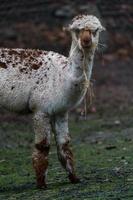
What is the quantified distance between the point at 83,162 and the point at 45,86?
2.38 metres

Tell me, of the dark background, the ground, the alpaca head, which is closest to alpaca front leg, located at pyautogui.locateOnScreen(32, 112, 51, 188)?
the ground

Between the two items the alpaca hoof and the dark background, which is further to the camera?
the dark background

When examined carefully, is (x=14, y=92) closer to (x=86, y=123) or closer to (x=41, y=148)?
(x=41, y=148)

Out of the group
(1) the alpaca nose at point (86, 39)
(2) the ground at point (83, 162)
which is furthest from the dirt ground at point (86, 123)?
(1) the alpaca nose at point (86, 39)

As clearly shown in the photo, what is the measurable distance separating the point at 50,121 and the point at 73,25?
41.5 inches

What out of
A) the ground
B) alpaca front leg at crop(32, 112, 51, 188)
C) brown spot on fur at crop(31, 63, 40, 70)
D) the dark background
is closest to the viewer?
the ground

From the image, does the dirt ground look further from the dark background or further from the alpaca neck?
the alpaca neck

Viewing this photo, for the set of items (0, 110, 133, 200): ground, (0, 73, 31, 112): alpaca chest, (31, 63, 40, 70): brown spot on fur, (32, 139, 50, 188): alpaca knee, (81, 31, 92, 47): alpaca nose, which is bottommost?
(0, 110, 133, 200): ground

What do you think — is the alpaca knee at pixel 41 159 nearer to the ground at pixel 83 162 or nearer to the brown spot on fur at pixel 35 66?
the ground at pixel 83 162

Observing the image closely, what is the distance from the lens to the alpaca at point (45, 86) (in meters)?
9.05

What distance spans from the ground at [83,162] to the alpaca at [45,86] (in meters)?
0.49

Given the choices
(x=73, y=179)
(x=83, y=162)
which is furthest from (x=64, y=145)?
(x=83, y=162)

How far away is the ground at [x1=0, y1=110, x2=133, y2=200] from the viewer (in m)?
8.74

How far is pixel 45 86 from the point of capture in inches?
363
